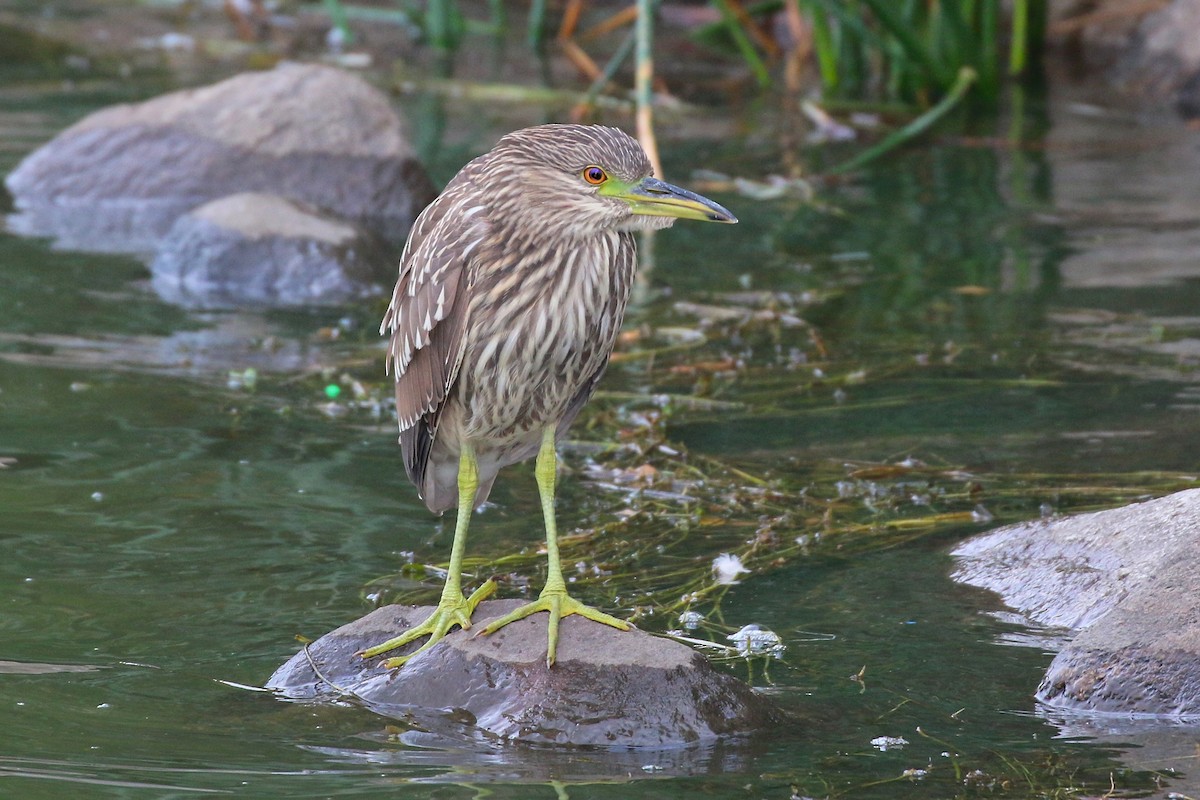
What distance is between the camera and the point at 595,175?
409 cm

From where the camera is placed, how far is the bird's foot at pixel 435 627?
165 inches

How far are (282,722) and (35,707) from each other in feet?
2.06

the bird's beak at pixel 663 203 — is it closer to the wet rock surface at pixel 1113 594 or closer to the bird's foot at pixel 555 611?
the bird's foot at pixel 555 611

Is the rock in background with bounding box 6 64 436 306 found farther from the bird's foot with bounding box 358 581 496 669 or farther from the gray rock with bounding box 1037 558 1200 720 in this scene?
the gray rock with bounding box 1037 558 1200 720

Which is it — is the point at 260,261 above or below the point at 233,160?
below

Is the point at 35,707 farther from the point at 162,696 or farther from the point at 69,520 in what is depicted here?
the point at 69,520

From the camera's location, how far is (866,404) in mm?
6602

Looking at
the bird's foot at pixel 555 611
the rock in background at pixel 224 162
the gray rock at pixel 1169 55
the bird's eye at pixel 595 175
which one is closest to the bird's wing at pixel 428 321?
the bird's eye at pixel 595 175

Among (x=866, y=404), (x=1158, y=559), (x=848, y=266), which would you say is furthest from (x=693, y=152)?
(x=1158, y=559)

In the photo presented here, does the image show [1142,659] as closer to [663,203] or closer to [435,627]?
[663,203]

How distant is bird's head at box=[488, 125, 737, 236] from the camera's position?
406 centimetres

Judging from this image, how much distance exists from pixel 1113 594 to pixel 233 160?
656 cm

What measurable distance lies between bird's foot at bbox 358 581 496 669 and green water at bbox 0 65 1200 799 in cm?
23

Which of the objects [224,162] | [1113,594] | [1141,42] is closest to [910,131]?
[1141,42]
